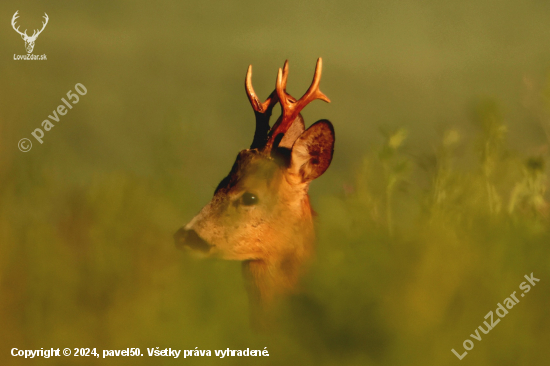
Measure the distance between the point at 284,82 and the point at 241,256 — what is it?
1.18m

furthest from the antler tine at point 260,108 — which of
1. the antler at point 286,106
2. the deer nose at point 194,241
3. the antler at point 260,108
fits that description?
the deer nose at point 194,241

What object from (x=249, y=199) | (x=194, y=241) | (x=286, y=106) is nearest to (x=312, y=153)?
(x=286, y=106)

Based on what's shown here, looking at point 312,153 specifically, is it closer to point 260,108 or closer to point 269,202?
point 269,202

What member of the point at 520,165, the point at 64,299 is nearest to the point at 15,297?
the point at 64,299

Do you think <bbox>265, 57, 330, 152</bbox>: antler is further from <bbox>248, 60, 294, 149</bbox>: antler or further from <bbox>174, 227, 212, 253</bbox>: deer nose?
<bbox>174, 227, 212, 253</bbox>: deer nose

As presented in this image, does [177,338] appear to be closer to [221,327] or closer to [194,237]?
[221,327]

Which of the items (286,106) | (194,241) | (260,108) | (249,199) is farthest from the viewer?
(260,108)

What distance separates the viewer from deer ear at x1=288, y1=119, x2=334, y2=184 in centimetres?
321

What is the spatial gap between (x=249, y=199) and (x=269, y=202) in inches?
4.9

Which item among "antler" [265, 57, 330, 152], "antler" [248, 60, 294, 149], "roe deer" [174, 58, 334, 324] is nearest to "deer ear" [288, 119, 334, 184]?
"roe deer" [174, 58, 334, 324]

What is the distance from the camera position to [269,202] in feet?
10.5

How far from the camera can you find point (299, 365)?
0.68 metres

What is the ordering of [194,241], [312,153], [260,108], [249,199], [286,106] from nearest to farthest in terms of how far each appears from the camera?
[194,241], [249,199], [312,153], [286,106], [260,108]

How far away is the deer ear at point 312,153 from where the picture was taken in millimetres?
3213
